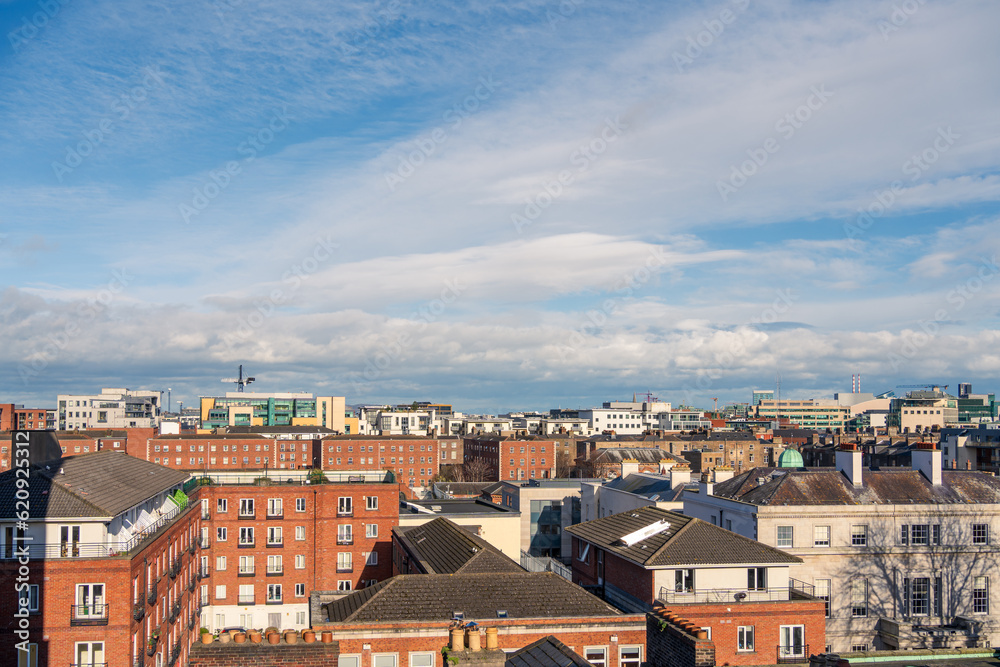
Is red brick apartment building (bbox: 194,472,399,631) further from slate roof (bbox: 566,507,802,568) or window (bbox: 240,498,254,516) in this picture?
slate roof (bbox: 566,507,802,568)

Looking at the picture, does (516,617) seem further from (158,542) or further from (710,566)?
(158,542)

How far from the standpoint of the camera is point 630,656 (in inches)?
1204

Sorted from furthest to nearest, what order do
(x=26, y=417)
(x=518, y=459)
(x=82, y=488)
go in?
(x=26, y=417), (x=518, y=459), (x=82, y=488)

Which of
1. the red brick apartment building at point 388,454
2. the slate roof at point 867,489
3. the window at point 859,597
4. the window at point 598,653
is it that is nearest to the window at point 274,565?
the slate roof at point 867,489

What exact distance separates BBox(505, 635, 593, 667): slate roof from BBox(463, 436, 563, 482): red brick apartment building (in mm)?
148394

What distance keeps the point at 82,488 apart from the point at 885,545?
48.2 metres

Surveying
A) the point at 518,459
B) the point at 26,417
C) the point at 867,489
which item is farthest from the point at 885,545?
the point at 26,417

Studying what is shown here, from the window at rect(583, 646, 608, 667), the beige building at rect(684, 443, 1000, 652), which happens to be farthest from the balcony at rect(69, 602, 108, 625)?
the beige building at rect(684, 443, 1000, 652)

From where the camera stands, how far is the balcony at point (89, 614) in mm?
35094

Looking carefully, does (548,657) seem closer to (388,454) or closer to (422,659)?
(422,659)

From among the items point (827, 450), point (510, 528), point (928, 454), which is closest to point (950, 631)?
point (928, 454)

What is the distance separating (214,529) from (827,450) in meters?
106

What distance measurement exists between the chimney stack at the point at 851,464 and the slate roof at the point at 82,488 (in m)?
44.7

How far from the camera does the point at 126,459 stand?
53219 mm
